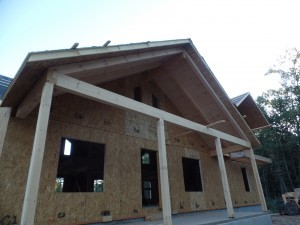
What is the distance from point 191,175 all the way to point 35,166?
→ 7.20m

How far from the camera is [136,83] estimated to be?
8.07 m

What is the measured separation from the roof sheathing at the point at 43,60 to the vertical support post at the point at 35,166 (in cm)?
37

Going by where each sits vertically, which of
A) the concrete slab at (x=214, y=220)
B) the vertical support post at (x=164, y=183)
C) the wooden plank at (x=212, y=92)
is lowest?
the concrete slab at (x=214, y=220)

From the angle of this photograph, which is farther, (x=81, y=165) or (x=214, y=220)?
(x=81, y=165)

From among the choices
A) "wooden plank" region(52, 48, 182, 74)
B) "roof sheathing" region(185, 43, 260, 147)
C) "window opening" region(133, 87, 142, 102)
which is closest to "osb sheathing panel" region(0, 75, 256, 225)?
"window opening" region(133, 87, 142, 102)

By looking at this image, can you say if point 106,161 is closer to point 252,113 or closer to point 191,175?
point 191,175

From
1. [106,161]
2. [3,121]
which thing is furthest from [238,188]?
[3,121]

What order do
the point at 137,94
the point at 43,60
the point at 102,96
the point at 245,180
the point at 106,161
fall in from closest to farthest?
the point at 43,60 → the point at 102,96 → the point at 106,161 → the point at 137,94 → the point at 245,180

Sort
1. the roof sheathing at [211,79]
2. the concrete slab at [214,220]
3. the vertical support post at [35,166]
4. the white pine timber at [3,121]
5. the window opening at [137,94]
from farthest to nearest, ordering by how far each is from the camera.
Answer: the window opening at [137,94] < the roof sheathing at [211,79] < the concrete slab at [214,220] < the white pine timber at [3,121] < the vertical support post at [35,166]

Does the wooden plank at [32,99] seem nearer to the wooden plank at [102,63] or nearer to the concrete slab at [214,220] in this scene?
the wooden plank at [102,63]

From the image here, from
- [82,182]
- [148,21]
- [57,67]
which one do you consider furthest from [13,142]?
[148,21]

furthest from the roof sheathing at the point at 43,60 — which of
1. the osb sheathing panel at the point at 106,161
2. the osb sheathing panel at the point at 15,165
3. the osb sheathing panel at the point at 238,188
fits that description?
the osb sheathing panel at the point at 238,188

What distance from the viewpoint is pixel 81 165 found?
7.69 meters

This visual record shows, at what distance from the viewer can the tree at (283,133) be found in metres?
22.0
